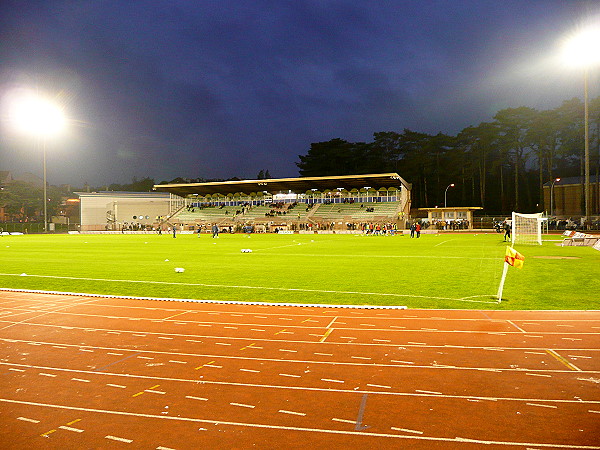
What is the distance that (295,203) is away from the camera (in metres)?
77.3

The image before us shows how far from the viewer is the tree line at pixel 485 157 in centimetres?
7650

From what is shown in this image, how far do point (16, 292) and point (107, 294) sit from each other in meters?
2.64

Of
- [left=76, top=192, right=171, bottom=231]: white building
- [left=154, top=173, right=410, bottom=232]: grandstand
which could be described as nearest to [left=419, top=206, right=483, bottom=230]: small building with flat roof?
[left=154, top=173, right=410, bottom=232]: grandstand

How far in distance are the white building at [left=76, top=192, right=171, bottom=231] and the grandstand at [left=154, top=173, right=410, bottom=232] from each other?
376 centimetres

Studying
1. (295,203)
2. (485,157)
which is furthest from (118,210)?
(485,157)

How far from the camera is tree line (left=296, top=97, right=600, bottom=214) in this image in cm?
7650

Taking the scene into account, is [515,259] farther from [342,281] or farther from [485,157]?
[485,157]

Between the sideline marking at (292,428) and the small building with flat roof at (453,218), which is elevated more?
the small building with flat roof at (453,218)

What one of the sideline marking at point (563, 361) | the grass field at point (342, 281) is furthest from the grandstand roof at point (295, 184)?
the sideline marking at point (563, 361)

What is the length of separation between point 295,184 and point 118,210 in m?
37.9

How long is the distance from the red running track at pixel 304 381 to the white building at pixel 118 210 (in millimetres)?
80560

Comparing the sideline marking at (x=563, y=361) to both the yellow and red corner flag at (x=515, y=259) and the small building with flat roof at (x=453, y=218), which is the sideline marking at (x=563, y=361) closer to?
the yellow and red corner flag at (x=515, y=259)

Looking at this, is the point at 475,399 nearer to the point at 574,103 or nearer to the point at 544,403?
the point at 544,403

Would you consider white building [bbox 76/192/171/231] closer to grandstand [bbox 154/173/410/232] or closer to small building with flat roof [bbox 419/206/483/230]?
grandstand [bbox 154/173/410/232]
